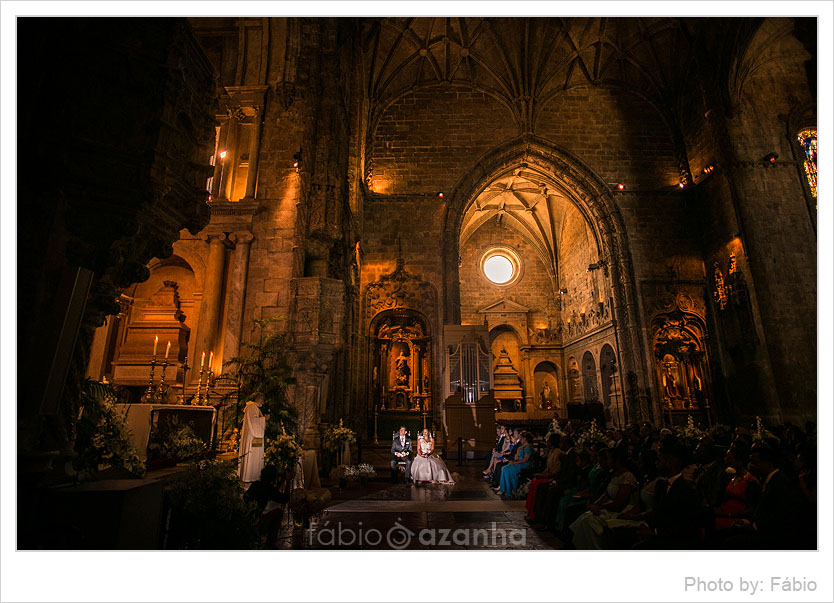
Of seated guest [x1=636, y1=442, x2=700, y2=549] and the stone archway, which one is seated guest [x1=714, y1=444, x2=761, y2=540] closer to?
seated guest [x1=636, y1=442, x2=700, y2=549]

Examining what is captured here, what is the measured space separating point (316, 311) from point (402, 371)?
8.57 meters

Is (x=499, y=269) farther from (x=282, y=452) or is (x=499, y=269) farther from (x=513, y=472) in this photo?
(x=282, y=452)

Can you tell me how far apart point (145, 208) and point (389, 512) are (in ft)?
14.8

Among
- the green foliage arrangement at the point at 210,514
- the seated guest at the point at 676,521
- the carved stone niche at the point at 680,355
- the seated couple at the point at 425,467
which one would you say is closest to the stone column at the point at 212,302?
the seated couple at the point at 425,467

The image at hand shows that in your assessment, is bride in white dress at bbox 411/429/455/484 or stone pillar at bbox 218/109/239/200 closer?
bride in white dress at bbox 411/429/455/484

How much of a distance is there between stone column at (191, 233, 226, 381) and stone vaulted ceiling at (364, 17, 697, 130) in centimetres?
1109

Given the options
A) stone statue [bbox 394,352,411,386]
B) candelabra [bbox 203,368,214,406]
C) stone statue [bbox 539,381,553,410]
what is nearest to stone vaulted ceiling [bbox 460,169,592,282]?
stone statue [bbox 539,381,553,410]

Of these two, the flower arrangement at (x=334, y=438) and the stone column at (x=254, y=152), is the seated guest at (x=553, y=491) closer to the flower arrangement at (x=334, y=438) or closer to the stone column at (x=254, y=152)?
the flower arrangement at (x=334, y=438)

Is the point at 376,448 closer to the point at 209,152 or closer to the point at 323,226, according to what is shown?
the point at 323,226

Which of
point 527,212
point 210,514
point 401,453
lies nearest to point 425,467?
point 401,453

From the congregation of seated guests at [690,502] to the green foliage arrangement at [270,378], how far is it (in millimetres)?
A: 3765

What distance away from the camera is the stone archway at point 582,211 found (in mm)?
15023

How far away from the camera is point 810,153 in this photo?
14523 millimetres

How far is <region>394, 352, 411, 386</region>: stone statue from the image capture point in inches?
602
